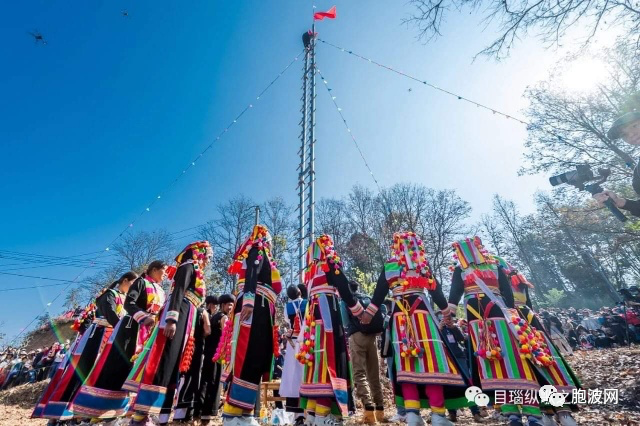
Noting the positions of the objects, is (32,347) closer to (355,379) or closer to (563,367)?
(355,379)

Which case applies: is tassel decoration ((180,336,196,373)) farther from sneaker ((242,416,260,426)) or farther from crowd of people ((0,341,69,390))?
crowd of people ((0,341,69,390))

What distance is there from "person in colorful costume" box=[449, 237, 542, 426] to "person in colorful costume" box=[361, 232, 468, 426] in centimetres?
36

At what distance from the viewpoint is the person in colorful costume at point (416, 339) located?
125 inches

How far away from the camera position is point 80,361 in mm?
4500

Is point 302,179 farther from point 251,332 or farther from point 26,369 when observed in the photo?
point 26,369

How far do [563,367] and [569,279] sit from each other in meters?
46.6

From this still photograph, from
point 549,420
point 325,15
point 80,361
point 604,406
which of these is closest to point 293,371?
point 80,361

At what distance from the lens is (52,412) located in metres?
4.21

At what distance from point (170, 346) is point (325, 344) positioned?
1814 mm

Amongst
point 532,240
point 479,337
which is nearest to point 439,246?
point 532,240

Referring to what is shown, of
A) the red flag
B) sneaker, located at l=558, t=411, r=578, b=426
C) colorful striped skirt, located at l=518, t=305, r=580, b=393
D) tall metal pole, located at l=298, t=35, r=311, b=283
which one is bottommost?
sneaker, located at l=558, t=411, r=578, b=426

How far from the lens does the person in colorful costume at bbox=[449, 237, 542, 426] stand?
3.28m

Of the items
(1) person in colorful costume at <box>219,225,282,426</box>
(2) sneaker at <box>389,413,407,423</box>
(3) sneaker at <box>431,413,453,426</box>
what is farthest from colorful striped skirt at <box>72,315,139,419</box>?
(2) sneaker at <box>389,413,407,423</box>

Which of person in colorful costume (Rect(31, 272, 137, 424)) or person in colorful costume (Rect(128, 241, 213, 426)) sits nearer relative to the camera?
person in colorful costume (Rect(128, 241, 213, 426))
